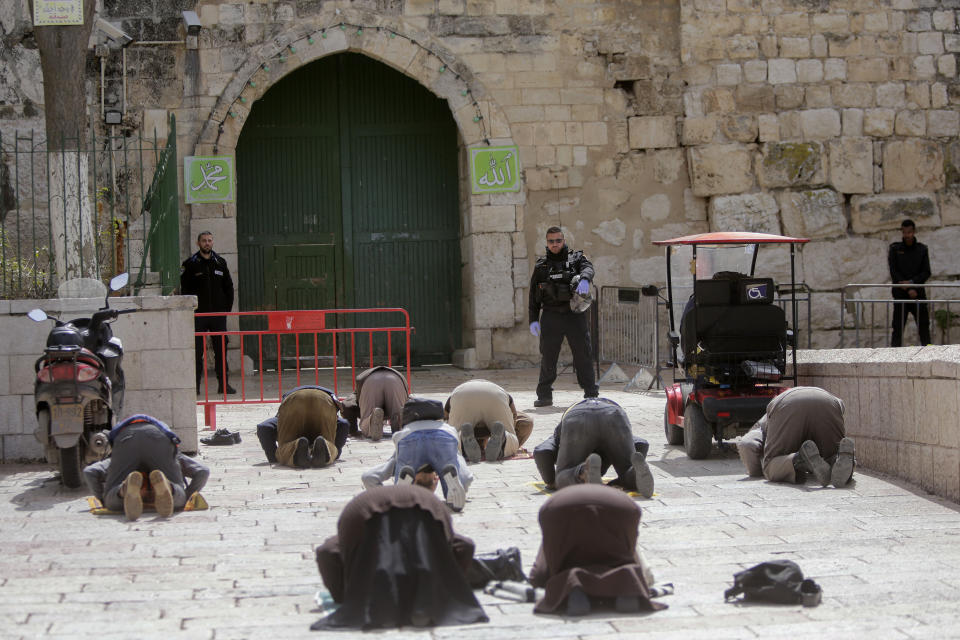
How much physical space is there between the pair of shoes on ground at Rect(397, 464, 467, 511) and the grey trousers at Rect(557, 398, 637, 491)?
0.65 metres

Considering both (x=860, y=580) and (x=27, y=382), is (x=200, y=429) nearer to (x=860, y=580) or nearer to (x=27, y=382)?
(x=27, y=382)

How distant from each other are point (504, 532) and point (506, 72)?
9556mm

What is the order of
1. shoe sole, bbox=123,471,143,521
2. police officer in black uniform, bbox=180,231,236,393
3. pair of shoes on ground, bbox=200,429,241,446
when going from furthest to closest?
police officer in black uniform, bbox=180,231,236,393 → pair of shoes on ground, bbox=200,429,241,446 → shoe sole, bbox=123,471,143,521

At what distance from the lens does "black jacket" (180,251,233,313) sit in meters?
12.8

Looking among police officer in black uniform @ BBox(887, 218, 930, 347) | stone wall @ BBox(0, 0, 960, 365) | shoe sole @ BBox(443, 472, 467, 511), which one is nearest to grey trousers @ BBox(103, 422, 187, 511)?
shoe sole @ BBox(443, 472, 467, 511)

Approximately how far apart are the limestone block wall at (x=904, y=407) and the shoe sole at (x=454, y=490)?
2711mm

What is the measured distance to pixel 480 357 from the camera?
14.6 metres

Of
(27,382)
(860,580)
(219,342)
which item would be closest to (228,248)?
(219,342)

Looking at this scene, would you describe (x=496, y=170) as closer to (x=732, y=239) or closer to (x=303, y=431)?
(x=732, y=239)

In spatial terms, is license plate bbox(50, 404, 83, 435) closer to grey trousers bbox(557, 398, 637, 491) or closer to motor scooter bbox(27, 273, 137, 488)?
motor scooter bbox(27, 273, 137, 488)

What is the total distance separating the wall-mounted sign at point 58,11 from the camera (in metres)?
8.48

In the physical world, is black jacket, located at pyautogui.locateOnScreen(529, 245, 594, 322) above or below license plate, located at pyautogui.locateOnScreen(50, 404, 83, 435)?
above

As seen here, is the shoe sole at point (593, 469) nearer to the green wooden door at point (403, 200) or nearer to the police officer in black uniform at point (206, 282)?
the police officer in black uniform at point (206, 282)

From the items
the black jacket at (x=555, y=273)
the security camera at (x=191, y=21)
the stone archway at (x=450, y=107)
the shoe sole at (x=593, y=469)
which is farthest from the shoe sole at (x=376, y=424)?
the security camera at (x=191, y=21)
